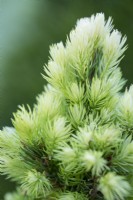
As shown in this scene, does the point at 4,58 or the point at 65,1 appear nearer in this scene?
the point at 4,58

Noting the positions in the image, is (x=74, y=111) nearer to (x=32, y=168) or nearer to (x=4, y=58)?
(x=32, y=168)

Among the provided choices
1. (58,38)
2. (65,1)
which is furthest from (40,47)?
(65,1)

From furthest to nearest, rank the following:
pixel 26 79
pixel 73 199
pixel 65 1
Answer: pixel 65 1 → pixel 26 79 → pixel 73 199

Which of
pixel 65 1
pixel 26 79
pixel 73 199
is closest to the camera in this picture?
pixel 73 199

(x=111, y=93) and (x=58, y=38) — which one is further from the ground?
(x=58, y=38)

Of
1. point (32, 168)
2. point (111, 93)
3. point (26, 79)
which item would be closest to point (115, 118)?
point (111, 93)

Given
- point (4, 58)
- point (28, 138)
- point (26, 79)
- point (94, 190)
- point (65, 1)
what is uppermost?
point (65, 1)

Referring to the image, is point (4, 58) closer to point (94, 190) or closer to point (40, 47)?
point (40, 47)
